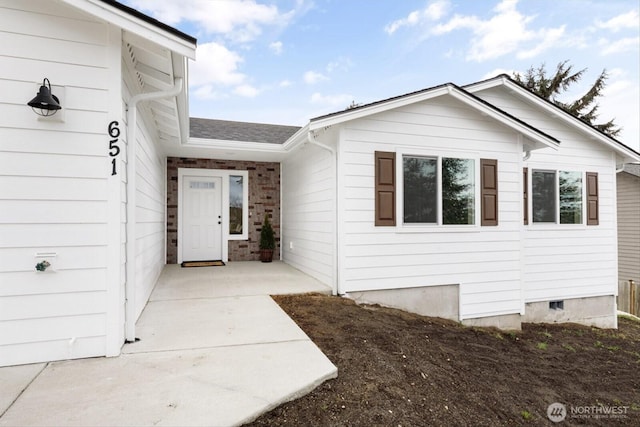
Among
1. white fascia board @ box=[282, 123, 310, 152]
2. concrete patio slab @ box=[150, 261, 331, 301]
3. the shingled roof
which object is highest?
the shingled roof

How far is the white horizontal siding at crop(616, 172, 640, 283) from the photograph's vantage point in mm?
10883

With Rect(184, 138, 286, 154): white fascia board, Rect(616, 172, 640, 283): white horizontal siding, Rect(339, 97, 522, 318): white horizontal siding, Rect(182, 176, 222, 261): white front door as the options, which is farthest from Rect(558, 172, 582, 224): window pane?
Rect(182, 176, 222, 261): white front door

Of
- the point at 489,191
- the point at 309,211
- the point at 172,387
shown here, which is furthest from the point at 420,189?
the point at 172,387

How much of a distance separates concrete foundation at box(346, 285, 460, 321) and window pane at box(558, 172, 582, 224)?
3456mm

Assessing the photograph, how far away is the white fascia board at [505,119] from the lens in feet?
18.1

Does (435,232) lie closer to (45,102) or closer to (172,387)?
(172,387)

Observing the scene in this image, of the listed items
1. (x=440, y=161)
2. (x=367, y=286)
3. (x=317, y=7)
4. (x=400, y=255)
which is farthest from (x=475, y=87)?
(x=317, y=7)

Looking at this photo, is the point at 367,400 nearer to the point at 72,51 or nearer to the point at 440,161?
the point at 72,51

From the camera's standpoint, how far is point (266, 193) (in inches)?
340

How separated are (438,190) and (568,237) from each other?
12.6 feet

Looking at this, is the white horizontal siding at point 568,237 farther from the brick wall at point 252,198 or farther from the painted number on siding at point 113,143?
the painted number on siding at point 113,143

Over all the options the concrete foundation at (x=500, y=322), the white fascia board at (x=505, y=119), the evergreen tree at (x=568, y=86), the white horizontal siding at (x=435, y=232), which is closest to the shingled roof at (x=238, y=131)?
the white horizontal siding at (x=435, y=232)

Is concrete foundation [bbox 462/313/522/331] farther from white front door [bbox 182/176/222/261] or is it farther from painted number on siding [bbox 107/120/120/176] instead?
white front door [bbox 182/176/222/261]

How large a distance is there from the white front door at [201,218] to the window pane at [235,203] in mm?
257
